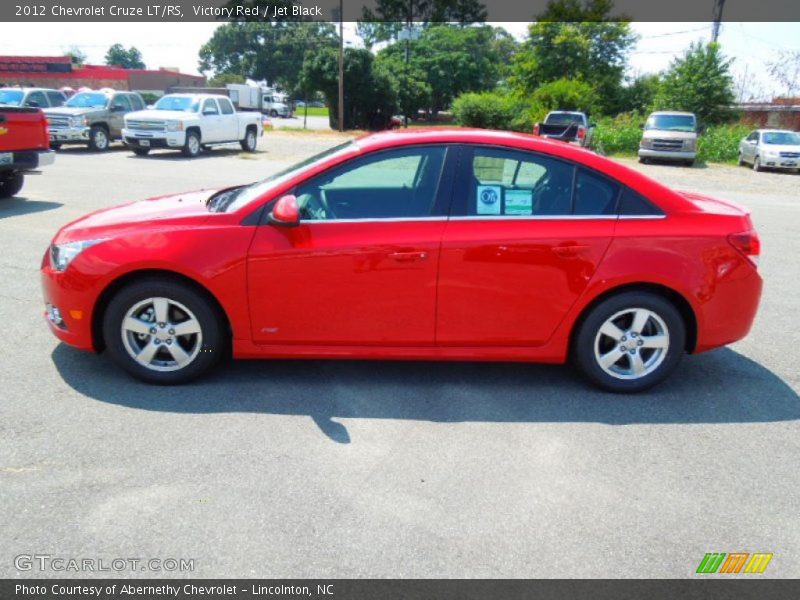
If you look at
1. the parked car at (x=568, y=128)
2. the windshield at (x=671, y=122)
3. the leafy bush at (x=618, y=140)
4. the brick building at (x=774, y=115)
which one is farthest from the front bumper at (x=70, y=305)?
the brick building at (x=774, y=115)

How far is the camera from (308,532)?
284cm

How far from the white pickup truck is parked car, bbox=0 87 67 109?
386 centimetres

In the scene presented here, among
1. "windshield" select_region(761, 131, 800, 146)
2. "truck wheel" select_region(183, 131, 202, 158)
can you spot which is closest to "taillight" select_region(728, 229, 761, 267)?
"truck wheel" select_region(183, 131, 202, 158)

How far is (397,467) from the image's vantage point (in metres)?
3.37

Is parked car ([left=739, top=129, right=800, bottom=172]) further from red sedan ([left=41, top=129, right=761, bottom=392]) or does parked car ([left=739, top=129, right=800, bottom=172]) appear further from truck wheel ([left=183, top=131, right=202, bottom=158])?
red sedan ([left=41, top=129, right=761, bottom=392])

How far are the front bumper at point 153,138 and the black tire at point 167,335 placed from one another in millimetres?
16899

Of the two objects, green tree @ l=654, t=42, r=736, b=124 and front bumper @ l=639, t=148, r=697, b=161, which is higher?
green tree @ l=654, t=42, r=736, b=124

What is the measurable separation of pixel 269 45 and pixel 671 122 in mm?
79369

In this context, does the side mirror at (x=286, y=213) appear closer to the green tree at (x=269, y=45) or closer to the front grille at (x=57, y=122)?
the front grille at (x=57, y=122)

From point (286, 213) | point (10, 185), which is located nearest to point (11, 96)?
point (10, 185)

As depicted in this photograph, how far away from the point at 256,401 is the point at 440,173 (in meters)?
1.87

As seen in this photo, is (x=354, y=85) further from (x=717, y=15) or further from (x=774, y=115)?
(x=774, y=115)

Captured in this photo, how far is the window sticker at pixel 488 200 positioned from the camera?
4.10 meters

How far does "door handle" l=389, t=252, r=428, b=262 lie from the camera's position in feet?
13.1
